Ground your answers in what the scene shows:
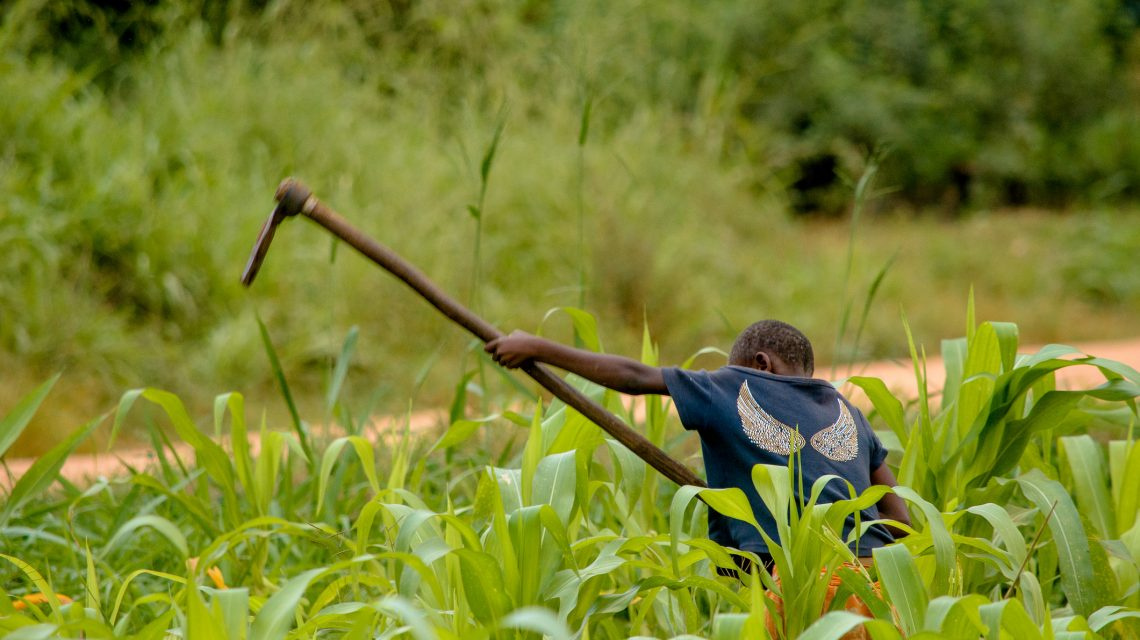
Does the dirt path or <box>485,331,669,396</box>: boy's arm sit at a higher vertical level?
<box>485,331,669,396</box>: boy's arm

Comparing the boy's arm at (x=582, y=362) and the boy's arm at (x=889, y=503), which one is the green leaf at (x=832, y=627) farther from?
the boy's arm at (x=889, y=503)

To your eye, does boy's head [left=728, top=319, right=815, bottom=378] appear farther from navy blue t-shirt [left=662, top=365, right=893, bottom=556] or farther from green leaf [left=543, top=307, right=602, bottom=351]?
green leaf [left=543, top=307, right=602, bottom=351]

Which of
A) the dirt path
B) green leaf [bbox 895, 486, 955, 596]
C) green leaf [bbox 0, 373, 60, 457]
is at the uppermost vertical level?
green leaf [bbox 0, 373, 60, 457]

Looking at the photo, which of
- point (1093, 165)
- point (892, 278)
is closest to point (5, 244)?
point (892, 278)

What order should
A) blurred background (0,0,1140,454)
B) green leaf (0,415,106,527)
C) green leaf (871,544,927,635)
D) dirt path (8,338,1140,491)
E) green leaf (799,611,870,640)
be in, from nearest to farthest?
green leaf (799,611,870,640) < green leaf (871,544,927,635) < green leaf (0,415,106,527) < dirt path (8,338,1140,491) < blurred background (0,0,1140,454)

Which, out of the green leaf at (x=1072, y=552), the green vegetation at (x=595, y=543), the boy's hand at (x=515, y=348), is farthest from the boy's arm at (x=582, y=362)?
the green leaf at (x=1072, y=552)

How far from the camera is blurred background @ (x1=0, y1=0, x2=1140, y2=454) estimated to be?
612 cm

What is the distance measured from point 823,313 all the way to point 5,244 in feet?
15.7

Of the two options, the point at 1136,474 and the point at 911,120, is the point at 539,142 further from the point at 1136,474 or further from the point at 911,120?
the point at 1136,474

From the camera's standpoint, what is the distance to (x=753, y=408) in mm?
2379

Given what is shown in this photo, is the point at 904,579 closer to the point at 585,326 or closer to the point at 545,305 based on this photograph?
the point at 585,326

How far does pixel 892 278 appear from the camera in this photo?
28.8 ft

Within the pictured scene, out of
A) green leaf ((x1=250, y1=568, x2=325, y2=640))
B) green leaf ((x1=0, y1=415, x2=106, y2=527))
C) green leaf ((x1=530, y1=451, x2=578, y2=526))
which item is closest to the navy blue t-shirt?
green leaf ((x1=530, y1=451, x2=578, y2=526))

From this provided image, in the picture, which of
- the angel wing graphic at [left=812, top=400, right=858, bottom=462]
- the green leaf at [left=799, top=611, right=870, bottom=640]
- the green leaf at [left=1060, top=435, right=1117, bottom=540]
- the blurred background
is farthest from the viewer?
the blurred background
